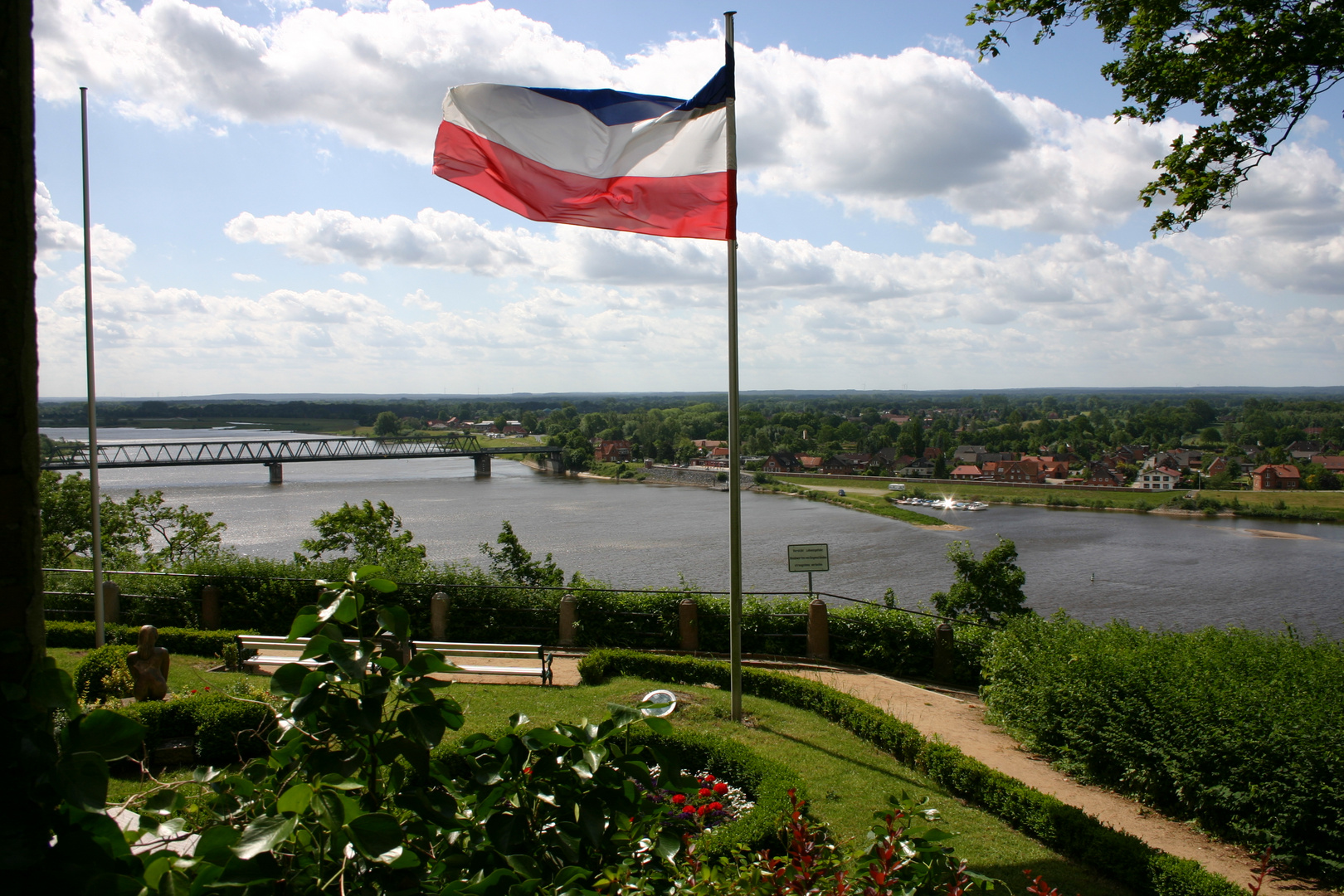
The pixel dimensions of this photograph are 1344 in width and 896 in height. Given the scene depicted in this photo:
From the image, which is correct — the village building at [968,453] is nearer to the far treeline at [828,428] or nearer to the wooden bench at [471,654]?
the far treeline at [828,428]

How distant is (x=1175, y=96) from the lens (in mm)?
10180

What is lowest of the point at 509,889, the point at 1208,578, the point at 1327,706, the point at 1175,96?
the point at 1208,578

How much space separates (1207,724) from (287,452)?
289 ft

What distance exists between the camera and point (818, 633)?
540 inches

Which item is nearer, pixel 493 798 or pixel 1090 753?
pixel 493 798

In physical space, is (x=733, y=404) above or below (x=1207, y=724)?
above

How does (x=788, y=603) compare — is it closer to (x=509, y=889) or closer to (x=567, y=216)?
(x=567, y=216)

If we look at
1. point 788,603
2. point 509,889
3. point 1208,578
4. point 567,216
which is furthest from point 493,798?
point 1208,578

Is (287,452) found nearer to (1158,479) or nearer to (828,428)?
(828,428)

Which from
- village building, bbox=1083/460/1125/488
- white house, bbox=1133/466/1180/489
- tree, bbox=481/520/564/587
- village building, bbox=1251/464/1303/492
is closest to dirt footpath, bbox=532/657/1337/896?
tree, bbox=481/520/564/587

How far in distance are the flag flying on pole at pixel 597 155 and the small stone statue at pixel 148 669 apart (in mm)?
6597

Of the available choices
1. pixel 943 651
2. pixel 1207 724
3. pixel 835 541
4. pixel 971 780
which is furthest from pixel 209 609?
pixel 835 541

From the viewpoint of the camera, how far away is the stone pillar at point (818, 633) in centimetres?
1363

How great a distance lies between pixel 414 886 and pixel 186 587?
16309 millimetres
